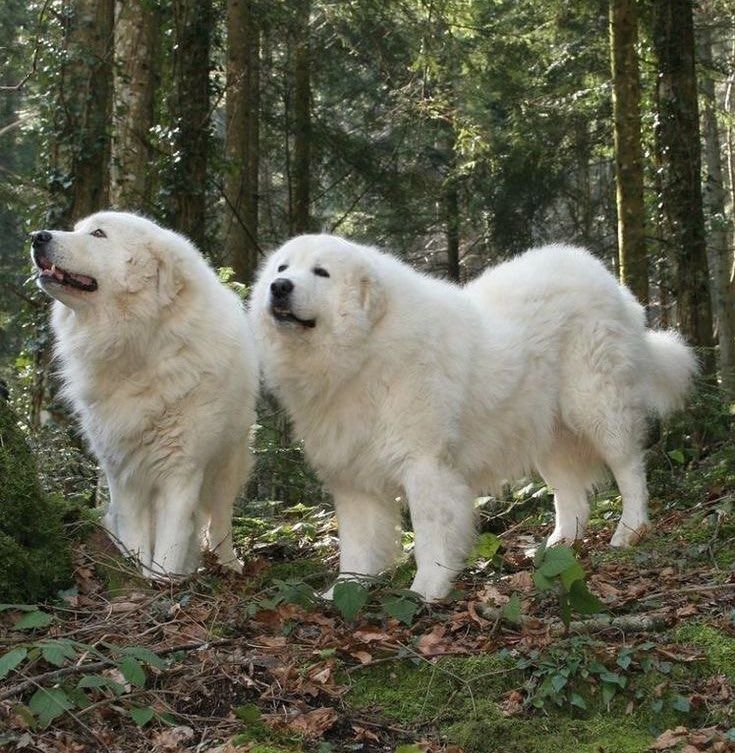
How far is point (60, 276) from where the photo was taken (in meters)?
5.55

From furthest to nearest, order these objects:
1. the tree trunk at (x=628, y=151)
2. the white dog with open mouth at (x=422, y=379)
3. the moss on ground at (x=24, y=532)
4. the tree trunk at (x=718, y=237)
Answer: the tree trunk at (x=718, y=237), the tree trunk at (x=628, y=151), the white dog with open mouth at (x=422, y=379), the moss on ground at (x=24, y=532)

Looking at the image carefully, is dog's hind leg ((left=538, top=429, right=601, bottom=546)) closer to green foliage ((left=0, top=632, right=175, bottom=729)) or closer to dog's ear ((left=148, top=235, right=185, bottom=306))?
dog's ear ((left=148, top=235, right=185, bottom=306))

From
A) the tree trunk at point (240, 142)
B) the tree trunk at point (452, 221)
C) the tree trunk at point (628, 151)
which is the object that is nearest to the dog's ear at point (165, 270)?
the tree trunk at point (628, 151)

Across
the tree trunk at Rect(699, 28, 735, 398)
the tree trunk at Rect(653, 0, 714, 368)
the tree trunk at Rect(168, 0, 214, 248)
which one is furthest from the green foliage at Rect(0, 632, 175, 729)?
the tree trunk at Rect(699, 28, 735, 398)

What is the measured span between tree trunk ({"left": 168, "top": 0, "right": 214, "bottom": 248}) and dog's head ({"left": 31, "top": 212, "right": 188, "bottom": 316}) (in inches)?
145

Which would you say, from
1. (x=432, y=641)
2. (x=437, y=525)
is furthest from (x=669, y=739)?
(x=437, y=525)

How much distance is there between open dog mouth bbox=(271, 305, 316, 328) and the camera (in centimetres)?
527

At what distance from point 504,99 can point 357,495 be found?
13.1 metres

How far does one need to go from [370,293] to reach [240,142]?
9.13 m

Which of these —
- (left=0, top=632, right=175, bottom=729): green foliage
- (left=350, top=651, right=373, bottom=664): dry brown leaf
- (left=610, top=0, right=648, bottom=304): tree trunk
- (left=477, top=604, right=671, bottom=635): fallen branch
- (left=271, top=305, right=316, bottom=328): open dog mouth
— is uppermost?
(left=610, top=0, right=648, bottom=304): tree trunk

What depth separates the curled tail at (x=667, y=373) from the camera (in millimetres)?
7086

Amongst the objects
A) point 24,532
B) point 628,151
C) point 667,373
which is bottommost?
point 24,532

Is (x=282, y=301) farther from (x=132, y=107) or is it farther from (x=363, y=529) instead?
(x=132, y=107)

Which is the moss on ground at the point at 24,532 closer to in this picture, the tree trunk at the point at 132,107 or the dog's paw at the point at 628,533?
the dog's paw at the point at 628,533
